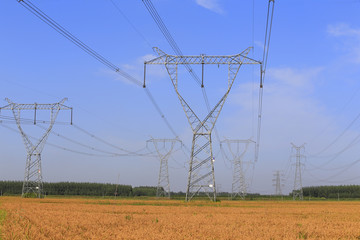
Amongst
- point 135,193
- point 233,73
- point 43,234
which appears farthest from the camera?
point 135,193

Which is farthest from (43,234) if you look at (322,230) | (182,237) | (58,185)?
(58,185)

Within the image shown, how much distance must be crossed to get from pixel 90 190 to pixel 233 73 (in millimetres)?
146446

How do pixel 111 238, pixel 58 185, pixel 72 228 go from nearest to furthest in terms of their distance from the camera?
pixel 111 238 < pixel 72 228 < pixel 58 185

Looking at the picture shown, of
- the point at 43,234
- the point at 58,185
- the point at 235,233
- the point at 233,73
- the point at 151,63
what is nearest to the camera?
the point at 43,234

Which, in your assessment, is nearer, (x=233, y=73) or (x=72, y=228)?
(x=72, y=228)

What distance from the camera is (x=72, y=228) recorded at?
854 inches

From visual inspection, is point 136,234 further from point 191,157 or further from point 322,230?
point 191,157

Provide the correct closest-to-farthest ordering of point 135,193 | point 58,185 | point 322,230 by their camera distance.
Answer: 1. point 322,230
2. point 58,185
3. point 135,193

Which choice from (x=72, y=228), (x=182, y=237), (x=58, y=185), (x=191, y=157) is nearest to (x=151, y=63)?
(x=191, y=157)

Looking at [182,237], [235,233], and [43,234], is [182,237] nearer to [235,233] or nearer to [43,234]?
[235,233]

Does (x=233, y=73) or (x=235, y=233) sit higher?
(x=233, y=73)

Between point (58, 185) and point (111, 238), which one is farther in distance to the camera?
point (58, 185)

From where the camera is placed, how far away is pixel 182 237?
17531 millimetres

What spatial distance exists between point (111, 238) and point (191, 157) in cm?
4082
